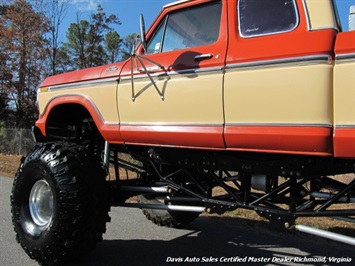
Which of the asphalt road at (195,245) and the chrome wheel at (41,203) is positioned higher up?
the chrome wheel at (41,203)

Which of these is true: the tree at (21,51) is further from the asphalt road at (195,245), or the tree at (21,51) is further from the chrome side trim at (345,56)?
the chrome side trim at (345,56)

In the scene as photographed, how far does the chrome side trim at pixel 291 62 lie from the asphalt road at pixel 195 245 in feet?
7.59

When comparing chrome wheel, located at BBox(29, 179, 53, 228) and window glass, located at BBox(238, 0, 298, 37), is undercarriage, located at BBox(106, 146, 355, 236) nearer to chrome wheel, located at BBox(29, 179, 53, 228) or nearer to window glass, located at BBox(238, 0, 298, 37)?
chrome wheel, located at BBox(29, 179, 53, 228)

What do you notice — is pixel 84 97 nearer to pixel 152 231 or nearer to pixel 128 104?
pixel 128 104

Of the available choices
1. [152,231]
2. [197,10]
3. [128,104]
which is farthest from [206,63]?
[152,231]

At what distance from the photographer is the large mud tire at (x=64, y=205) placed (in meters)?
3.83

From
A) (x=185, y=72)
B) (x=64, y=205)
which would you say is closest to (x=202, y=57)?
(x=185, y=72)

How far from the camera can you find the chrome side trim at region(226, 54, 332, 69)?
273 cm

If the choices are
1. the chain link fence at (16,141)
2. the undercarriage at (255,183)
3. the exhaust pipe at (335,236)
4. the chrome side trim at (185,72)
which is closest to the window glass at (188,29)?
the chrome side trim at (185,72)

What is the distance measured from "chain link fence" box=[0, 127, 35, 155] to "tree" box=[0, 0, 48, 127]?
11397 mm

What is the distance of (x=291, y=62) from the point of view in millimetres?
2863

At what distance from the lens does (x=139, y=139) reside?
12.6 ft

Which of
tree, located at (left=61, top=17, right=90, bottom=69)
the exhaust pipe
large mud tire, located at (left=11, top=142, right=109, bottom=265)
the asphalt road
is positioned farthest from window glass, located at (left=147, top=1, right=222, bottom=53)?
tree, located at (left=61, top=17, right=90, bottom=69)

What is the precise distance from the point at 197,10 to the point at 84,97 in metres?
1.56
